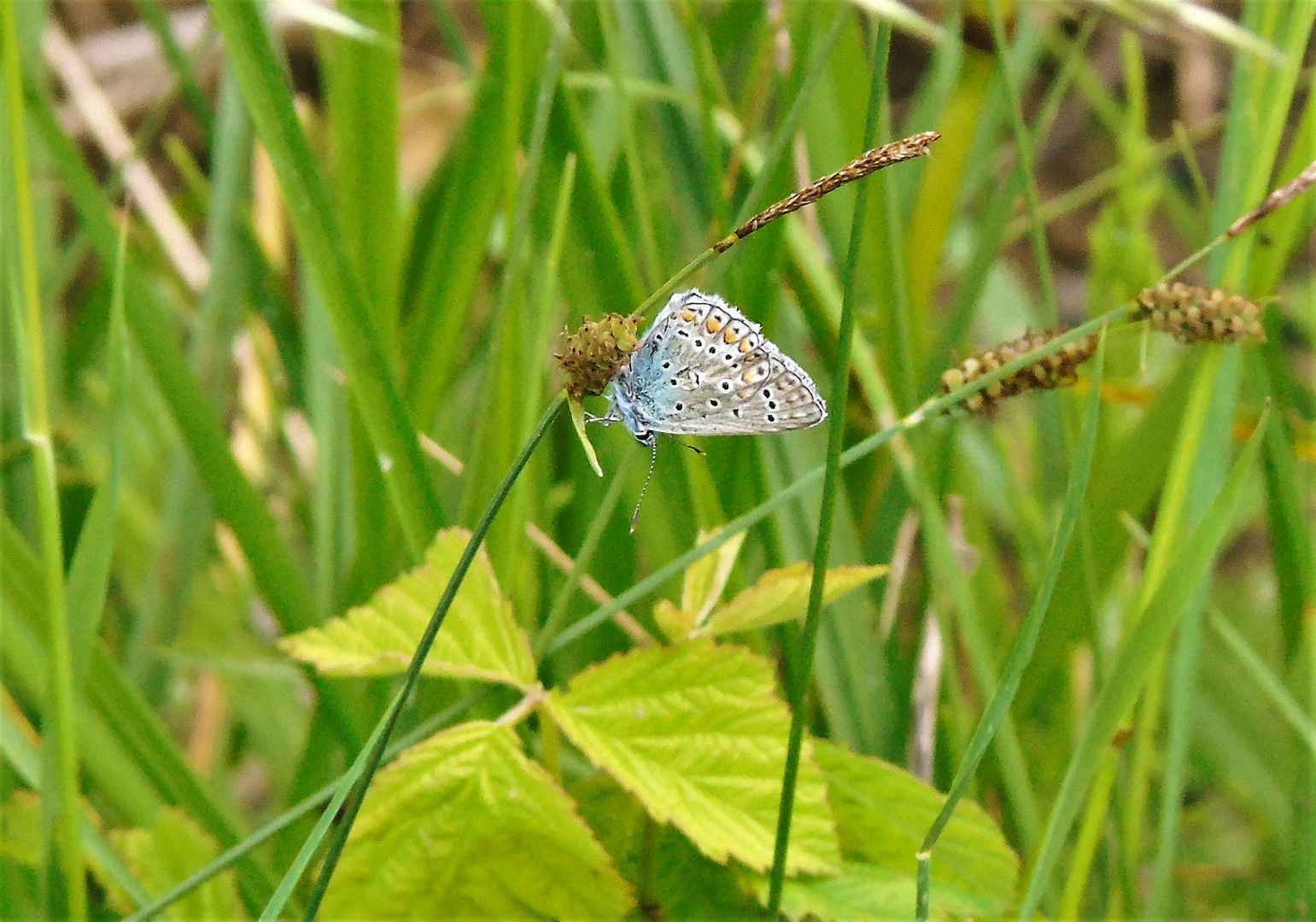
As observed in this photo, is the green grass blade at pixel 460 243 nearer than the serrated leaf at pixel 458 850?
No

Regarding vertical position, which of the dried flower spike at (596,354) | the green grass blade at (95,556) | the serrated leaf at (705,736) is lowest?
the serrated leaf at (705,736)

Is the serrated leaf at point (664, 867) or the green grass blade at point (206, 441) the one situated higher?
the green grass blade at point (206, 441)

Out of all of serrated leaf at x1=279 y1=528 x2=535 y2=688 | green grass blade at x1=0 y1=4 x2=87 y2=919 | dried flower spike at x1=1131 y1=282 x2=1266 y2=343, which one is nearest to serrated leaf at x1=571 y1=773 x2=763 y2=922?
serrated leaf at x1=279 y1=528 x2=535 y2=688

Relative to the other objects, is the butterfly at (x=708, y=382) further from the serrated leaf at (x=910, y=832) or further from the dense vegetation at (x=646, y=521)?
the serrated leaf at (x=910, y=832)

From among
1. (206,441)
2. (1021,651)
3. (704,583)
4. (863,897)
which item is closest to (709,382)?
(704,583)

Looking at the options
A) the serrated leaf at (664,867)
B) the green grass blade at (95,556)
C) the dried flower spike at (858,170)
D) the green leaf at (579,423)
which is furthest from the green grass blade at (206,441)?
the dried flower spike at (858,170)

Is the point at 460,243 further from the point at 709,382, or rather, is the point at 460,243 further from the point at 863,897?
the point at 863,897

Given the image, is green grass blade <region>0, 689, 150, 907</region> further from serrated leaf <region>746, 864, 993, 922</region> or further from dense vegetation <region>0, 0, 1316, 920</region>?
serrated leaf <region>746, 864, 993, 922</region>
